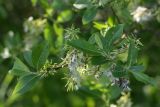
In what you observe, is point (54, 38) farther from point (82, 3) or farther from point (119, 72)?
point (119, 72)

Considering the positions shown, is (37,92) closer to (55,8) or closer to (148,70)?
(148,70)

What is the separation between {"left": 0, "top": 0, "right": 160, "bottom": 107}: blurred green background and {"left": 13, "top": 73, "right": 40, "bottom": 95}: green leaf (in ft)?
0.88

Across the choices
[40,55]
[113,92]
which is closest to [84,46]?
[40,55]

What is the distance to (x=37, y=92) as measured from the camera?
339cm

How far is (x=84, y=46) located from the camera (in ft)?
5.16

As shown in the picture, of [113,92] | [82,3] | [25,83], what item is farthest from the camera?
[113,92]

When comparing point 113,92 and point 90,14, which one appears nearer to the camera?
point 90,14

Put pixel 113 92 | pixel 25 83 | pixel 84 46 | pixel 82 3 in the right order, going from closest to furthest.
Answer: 1. pixel 84 46
2. pixel 25 83
3. pixel 82 3
4. pixel 113 92

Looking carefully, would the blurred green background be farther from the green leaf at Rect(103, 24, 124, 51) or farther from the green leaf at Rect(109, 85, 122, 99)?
the green leaf at Rect(103, 24, 124, 51)

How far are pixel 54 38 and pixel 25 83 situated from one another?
820 millimetres

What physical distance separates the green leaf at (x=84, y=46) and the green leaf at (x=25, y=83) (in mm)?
218

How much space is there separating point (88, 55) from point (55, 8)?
0.93 metres

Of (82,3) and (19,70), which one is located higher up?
(82,3)

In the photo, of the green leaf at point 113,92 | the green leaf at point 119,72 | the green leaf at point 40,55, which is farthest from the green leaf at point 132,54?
the green leaf at point 113,92
